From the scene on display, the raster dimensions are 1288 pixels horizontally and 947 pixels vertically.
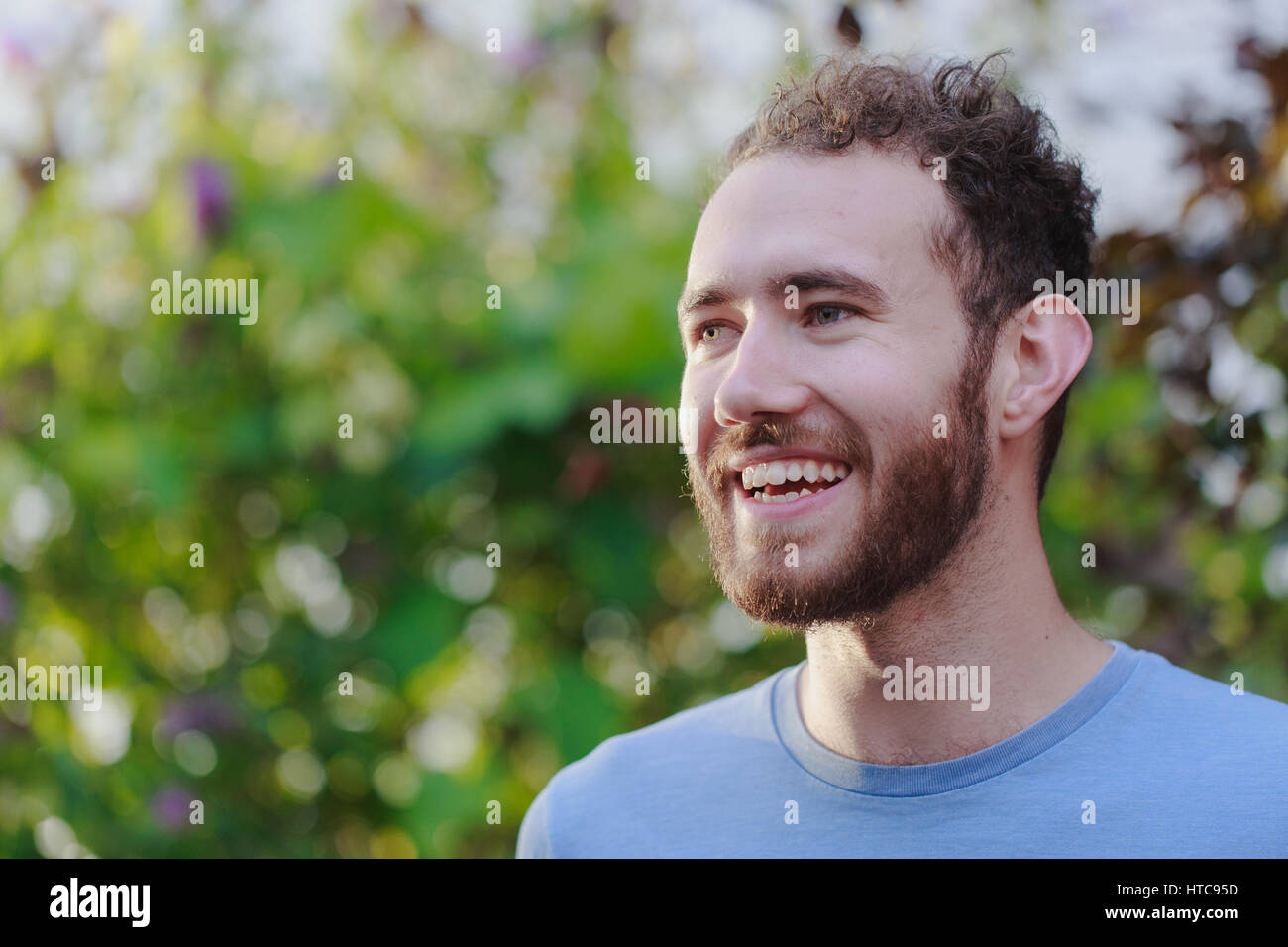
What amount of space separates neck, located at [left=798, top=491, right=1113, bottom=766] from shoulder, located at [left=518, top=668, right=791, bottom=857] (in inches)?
6.9

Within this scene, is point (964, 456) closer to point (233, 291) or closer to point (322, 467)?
point (322, 467)

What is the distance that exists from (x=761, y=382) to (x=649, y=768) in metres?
0.69

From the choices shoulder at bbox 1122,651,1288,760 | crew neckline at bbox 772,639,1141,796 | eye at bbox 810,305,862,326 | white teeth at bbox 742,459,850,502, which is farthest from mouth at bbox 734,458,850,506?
shoulder at bbox 1122,651,1288,760

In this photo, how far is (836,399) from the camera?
1.58 meters

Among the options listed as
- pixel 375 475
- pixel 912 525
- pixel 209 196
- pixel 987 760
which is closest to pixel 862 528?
pixel 912 525

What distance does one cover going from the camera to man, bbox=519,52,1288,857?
5.20 feet

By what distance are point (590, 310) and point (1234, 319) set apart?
4.22 ft

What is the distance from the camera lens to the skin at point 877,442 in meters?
1.60

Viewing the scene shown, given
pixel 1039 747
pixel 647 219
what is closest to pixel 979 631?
pixel 1039 747

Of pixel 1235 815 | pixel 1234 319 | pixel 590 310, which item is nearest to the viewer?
pixel 1235 815

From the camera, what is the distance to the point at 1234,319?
236 cm

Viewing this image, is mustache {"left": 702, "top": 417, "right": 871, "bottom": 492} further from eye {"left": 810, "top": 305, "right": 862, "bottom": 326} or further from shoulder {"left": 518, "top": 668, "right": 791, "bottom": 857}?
shoulder {"left": 518, "top": 668, "right": 791, "bottom": 857}

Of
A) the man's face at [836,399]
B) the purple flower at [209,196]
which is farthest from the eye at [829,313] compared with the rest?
the purple flower at [209,196]
